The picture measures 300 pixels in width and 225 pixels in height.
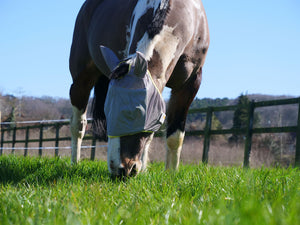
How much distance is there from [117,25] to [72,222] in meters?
2.95

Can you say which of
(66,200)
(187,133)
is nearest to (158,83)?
(66,200)

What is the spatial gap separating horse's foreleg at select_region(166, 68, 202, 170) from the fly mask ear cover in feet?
4.13

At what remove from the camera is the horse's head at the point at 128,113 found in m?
2.45

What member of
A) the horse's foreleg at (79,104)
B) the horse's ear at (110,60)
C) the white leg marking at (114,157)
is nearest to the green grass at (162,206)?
the white leg marking at (114,157)

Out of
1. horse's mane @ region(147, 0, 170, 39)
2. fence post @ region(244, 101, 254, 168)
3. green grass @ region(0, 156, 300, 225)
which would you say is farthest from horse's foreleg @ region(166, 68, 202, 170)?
fence post @ region(244, 101, 254, 168)

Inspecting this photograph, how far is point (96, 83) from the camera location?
4836 mm

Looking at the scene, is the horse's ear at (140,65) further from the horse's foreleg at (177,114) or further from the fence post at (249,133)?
the fence post at (249,133)

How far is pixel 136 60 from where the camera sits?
2.47m

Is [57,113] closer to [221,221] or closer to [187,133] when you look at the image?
[187,133]

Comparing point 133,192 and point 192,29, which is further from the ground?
point 192,29

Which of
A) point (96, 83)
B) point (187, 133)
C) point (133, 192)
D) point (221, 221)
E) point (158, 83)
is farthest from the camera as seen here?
point (187, 133)

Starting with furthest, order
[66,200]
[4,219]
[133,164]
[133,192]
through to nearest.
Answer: [133,164]
[133,192]
[66,200]
[4,219]

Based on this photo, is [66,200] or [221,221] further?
[66,200]

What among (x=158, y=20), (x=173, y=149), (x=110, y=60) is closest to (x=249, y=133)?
(x=173, y=149)
